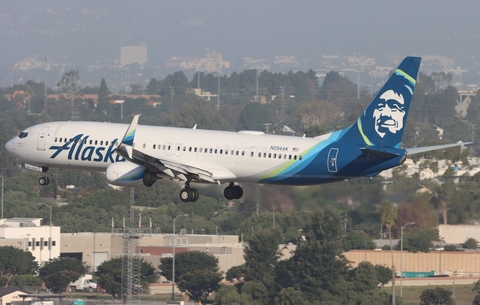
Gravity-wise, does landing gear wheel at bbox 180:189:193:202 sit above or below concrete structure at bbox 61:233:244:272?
above

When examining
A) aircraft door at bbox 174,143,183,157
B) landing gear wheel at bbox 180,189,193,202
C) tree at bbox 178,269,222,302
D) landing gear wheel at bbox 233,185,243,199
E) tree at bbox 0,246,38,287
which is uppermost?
aircraft door at bbox 174,143,183,157

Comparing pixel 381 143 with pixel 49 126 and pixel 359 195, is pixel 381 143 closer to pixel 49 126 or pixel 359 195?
pixel 359 195

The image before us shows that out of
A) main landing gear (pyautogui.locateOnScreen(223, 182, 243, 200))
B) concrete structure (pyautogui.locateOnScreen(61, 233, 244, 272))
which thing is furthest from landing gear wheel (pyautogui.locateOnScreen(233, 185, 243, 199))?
concrete structure (pyautogui.locateOnScreen(61, 233, 244, 272))

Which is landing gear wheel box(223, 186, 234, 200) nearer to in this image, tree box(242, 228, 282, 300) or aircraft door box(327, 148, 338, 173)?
aircraft door box(327, 148, 338, 173)

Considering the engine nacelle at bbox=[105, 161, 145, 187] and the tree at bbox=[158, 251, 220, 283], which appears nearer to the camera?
the engine nacelle at bbox=[105, 161, 145, 187]

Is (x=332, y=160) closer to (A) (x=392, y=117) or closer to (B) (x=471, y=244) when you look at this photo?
(A) (x=392, y=117)

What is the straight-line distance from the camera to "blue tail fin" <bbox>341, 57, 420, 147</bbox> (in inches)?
2714

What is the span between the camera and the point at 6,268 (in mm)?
144125

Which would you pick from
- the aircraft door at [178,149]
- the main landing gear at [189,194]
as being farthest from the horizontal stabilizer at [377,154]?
the aircraft door at [178,149]

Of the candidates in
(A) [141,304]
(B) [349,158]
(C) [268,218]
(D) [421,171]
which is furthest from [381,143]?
(D) [421,171]

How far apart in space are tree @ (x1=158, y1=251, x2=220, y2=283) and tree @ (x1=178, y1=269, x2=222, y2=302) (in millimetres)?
5619

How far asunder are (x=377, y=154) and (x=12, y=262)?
8446cm

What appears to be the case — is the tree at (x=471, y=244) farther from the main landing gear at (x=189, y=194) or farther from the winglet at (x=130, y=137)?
the winglet at (x=130, y=137)

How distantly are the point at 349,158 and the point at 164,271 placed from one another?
79140 millimetres
